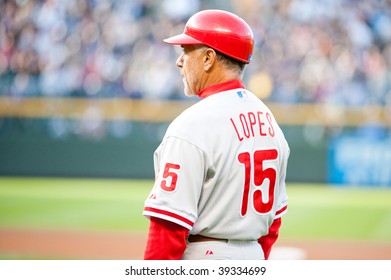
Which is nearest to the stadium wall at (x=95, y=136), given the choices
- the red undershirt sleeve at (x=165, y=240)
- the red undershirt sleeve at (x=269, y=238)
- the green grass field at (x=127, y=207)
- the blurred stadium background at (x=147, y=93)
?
the blurred stadium background at (x=147, y=93)

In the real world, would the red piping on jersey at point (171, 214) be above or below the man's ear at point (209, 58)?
below

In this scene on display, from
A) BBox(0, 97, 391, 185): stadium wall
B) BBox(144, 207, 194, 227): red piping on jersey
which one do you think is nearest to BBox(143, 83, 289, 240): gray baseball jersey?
BBox(144, 207, 194, 227): red piping on jersey

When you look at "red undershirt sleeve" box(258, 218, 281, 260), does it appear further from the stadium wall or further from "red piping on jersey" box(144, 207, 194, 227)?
the stadium wall

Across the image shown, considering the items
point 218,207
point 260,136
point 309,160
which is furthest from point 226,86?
point 309,160

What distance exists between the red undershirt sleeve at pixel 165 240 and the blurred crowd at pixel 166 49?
38.6 ft

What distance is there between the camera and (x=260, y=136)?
108 inches

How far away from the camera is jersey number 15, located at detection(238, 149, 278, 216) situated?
8.75ft

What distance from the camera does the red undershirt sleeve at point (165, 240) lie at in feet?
8.33

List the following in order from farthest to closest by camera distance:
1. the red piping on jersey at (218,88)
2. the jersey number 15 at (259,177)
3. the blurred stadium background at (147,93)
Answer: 1. the blurred stadium background at (147,93)
2. the red piping on jersey at (218,88)
3. the jersey number 15 at (259,177)

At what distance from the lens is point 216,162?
260 centimetres

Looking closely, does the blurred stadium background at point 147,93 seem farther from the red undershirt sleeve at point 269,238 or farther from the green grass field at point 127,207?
the red undershirt sleeve at point 269,238

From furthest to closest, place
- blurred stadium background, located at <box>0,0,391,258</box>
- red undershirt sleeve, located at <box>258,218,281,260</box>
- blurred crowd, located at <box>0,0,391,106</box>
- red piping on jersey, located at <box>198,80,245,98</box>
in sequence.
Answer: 1. blurred crowd, located at <box>0,0,391,106</box>
2. blurred stadium background, located at <box>0,0,391,258</box>
3. red undershirt sleeve, located at <box>258,218,281,260</box>
4. red piping on jersey, located at <box>198,80,245,98</box>

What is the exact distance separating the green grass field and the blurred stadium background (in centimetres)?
7
